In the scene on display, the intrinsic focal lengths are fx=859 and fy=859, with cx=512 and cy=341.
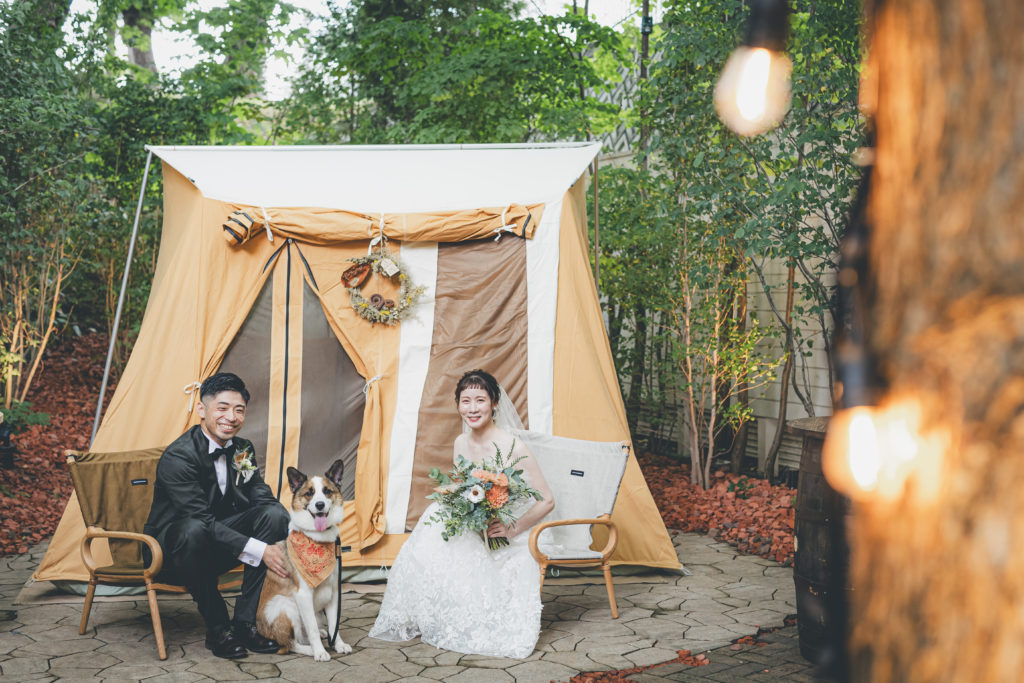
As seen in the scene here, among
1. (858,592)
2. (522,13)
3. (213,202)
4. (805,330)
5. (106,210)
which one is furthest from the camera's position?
(522,13)

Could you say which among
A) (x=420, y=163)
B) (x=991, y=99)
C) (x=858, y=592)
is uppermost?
(x=420, y=163)

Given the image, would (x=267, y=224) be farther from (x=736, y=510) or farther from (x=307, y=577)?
(x=736, y=510)

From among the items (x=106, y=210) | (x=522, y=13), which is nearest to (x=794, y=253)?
(x=522, y=13)

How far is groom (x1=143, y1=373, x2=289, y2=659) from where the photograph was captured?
354 cm

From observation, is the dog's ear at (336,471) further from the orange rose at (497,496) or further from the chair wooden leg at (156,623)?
the chair wooden leg at (156,623)

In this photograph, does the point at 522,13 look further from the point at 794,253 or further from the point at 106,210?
the point at 794,253

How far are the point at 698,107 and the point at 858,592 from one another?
5.53 meters

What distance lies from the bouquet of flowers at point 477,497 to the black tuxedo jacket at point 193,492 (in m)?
0.85

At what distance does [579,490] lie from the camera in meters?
4.19

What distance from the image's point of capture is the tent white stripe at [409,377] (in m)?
4.67

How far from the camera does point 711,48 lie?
5.17m

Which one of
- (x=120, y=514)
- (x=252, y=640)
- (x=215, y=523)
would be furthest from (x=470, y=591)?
(x=120, y=514)

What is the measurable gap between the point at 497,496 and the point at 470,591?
419 mm

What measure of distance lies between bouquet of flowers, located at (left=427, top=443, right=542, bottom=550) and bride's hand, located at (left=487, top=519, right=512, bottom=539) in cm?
2
